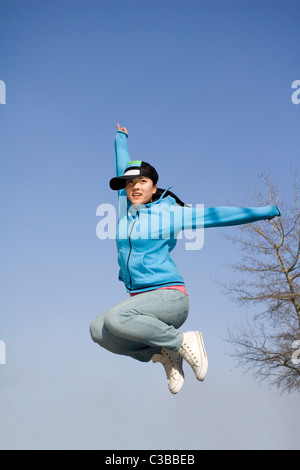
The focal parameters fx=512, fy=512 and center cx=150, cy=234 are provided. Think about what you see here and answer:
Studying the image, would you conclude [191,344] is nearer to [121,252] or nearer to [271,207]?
[121,252]

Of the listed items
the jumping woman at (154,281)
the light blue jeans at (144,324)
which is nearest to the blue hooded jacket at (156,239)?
the jumping woman at (154,281)

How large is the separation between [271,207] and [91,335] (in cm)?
166

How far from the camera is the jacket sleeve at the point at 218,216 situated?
12.3 feet

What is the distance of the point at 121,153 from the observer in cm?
464

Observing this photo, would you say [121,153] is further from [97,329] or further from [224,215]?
[97,329]

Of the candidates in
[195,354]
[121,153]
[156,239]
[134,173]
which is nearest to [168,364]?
[195,354]

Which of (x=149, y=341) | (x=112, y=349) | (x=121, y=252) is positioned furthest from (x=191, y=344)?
(x=121, y=252)

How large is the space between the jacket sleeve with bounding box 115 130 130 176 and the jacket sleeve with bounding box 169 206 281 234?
0.81m

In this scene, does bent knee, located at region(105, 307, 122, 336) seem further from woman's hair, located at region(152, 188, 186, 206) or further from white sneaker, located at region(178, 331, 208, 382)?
woman's hair, located at region(152, 188, 186, 206)

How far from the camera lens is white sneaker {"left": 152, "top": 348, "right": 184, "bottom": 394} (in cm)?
392

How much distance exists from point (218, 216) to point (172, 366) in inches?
48.4

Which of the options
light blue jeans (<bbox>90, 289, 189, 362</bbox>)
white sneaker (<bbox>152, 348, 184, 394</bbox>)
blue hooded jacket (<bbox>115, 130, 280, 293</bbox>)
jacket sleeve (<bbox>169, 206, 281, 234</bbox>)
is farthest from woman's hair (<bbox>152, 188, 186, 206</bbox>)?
white sneaker (<bbox>152, 348, 184, 394</bbox>)

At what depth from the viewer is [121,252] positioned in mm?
4039

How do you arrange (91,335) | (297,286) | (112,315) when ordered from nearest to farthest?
(112,315)
(91,335)
(297,286)
